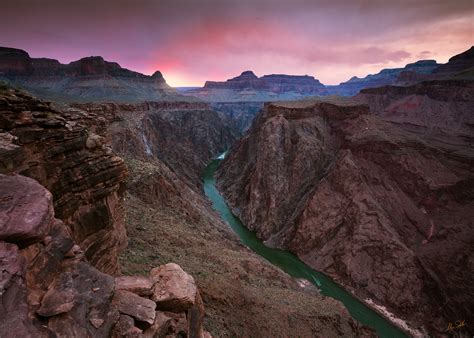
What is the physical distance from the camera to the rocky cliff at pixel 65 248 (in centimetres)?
649

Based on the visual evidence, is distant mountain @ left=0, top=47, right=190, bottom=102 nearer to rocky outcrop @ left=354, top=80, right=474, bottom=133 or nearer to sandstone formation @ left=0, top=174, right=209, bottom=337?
rocky outcrop @ left=354, top=80, right=474, bottom=133

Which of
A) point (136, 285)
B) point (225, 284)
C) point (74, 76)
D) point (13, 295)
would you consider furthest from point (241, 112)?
point (13, 295)

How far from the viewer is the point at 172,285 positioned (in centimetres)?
1075

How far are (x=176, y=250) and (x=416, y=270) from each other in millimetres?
33806

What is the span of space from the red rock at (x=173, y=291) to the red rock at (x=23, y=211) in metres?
4.58

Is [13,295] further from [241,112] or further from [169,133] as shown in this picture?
[241,112]

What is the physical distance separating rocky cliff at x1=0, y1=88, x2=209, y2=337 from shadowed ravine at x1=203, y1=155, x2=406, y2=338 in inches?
1221

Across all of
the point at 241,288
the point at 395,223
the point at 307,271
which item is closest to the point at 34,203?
the point at 241,288

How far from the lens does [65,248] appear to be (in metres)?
7.96

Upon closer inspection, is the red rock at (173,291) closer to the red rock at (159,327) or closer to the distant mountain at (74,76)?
the red rock at (159,327)

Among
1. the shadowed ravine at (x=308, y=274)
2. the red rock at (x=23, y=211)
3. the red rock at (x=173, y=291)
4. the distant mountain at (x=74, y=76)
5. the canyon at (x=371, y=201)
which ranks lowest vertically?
the shadowed ravine at (x=308, y=274)

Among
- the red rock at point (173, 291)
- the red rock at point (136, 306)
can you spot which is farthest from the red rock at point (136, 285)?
the red rock at point (136, 306)

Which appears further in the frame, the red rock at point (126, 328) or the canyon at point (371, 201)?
the canyon at point (371, 201)

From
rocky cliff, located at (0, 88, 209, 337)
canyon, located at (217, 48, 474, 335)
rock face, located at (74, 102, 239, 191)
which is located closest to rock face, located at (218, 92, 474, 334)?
canyon, located at (217, 48, 474, 335)
